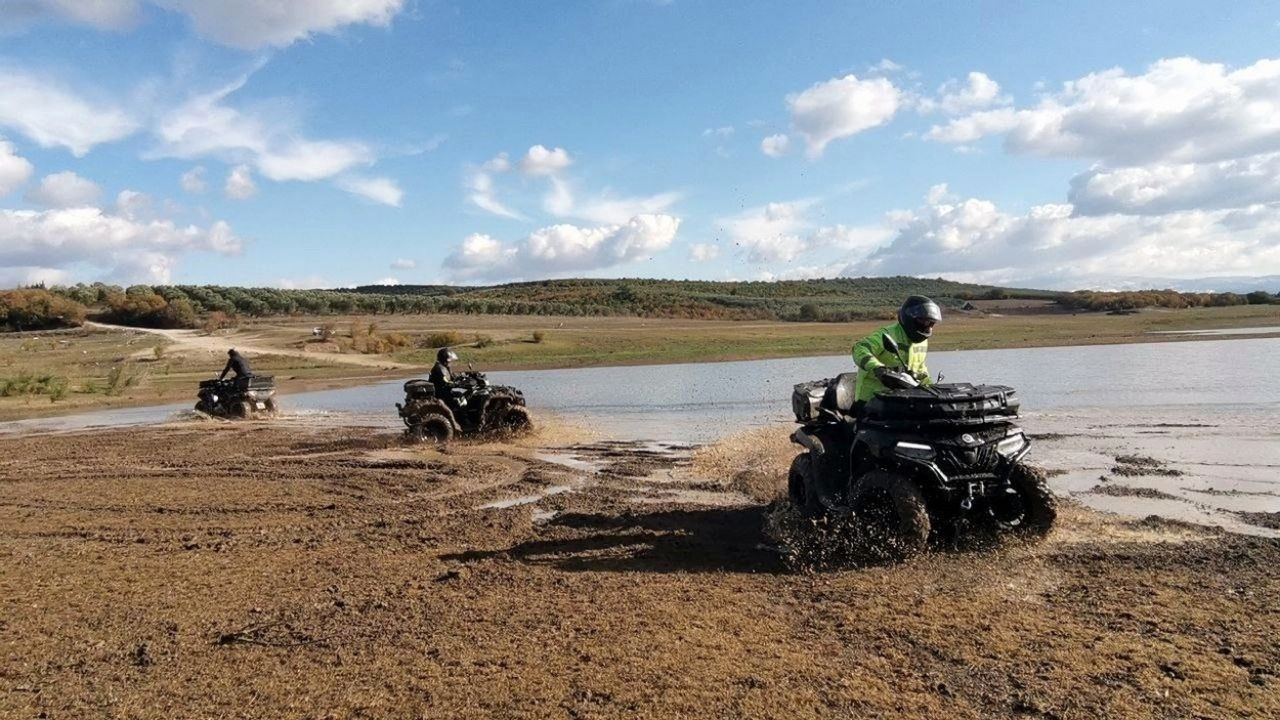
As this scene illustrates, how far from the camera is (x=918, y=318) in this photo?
691 centimetres

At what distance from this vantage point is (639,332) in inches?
2039

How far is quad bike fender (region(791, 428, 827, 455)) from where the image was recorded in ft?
24.2

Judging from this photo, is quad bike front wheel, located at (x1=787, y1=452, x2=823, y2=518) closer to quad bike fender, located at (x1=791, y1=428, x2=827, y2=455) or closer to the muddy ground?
quad bike fender, located at (x1=791, y1=428, x2=827, y2=455)

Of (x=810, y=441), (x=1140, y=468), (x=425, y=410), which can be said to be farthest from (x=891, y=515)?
(x=425, y=410)

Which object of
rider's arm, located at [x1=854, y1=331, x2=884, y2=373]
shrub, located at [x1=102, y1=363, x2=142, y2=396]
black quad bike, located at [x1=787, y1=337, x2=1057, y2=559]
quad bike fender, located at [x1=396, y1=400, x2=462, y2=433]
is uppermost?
rider's arm, located at [x1=854, y1=331, x2=884, y2=373]

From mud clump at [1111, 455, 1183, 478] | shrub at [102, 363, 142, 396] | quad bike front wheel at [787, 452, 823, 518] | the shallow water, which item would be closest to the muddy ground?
quad bike front wheel at [787, 452, 823, 518]

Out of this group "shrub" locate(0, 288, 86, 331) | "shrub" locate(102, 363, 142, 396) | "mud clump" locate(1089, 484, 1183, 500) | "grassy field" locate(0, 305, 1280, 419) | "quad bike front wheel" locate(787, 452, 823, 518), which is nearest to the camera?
"quad bike front wheel" locate(787, 452, 823, 518)

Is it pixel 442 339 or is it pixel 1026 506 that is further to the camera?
pixel 442 339

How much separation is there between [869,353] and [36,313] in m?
58.4

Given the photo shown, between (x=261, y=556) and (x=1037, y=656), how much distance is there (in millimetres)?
6030

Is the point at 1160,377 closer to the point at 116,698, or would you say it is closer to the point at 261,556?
the point at 261,556

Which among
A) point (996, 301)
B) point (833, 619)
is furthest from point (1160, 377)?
point (996, 301)

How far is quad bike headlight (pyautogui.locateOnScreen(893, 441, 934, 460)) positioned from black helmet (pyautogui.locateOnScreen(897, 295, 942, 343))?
1036 millimetres

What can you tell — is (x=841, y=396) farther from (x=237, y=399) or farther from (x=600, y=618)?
(x=237, y=399)
